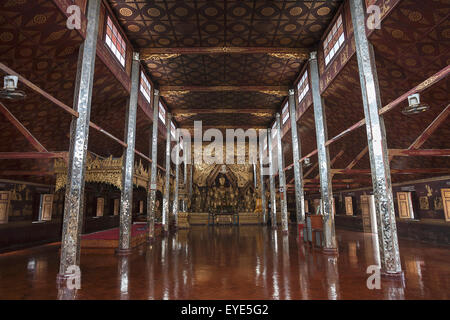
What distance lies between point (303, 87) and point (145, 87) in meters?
8.12

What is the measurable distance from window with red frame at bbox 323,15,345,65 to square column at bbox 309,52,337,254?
0.78 metres

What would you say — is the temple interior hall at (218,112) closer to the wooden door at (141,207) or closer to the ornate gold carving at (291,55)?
the ornate gold carving at (291,55)

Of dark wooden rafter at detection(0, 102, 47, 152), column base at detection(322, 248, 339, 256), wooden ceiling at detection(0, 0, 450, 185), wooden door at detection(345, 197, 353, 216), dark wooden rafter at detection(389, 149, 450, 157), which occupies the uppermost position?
wooden ceiling at detection(0, 0, 450, 185)

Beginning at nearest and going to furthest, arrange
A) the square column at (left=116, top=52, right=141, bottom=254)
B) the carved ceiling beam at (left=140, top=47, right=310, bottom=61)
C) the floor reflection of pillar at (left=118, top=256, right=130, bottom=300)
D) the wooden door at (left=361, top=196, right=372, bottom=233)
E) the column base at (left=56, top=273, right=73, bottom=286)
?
the floor reflection of pillar at (left=118, top=256, right=130, bottom=300) < the column base at (left=56, top=273, right=73, bottom=286) < the square column at (left=116, top=52, right=141, bottom=254) < the carved ceiling beam at (left=140, top=47, right=310, bottom=61) < the wooden door at (left=361, top=196, right=372, bottom=233)

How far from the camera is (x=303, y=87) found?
13.0 metres

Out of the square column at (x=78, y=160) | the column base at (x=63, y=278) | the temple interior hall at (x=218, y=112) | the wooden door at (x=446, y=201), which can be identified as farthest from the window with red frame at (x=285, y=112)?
the column base at (x=63, y=278)

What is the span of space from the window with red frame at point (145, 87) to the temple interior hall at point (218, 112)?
164mm

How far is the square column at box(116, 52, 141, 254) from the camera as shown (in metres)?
9.34

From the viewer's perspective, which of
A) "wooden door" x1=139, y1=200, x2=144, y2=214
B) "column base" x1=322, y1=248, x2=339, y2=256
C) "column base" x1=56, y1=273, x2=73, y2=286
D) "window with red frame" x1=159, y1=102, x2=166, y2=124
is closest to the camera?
"column base" x1=56, y1=273, x2=73, y2=286

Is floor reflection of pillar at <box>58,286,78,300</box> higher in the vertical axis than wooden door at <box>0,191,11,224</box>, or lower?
lower

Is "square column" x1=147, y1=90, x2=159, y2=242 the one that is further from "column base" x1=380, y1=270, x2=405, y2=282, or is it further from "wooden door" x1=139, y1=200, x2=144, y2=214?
"wooden door" x1=139, y1=200, x2=144, y2=214

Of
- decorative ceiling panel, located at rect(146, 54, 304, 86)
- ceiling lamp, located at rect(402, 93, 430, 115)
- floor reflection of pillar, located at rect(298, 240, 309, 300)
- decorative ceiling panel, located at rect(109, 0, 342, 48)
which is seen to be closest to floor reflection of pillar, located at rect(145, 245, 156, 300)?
floor reflection of pillar, located at rect(298, 240, 309, 300)

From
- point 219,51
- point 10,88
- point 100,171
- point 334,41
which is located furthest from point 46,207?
point 334,41

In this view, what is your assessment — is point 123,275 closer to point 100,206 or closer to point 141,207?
point 100,206
